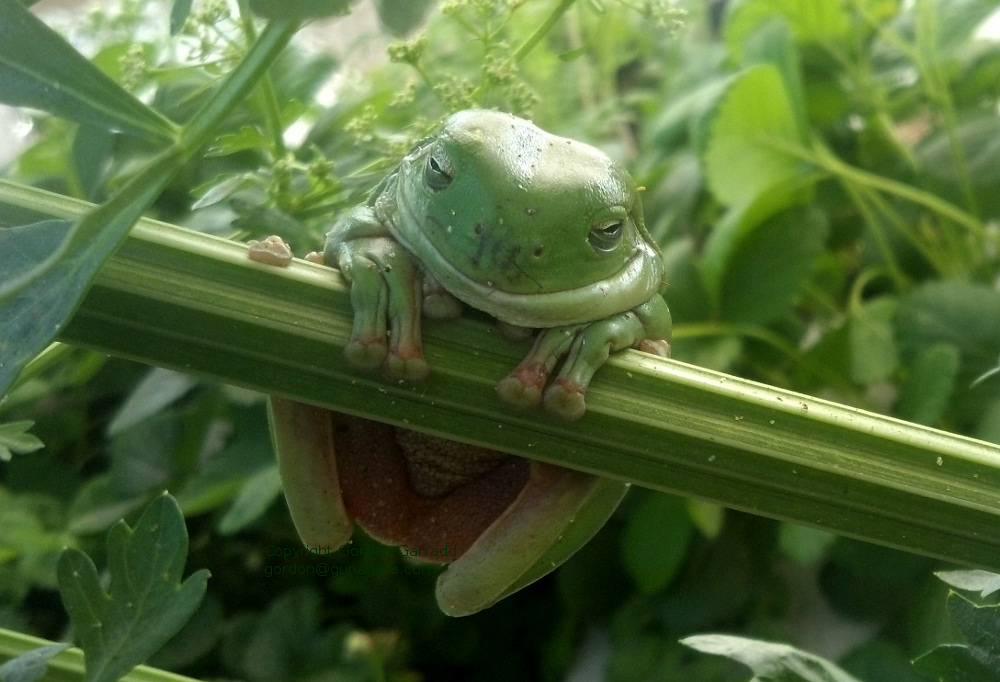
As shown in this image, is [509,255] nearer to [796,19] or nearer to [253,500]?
[253,500]

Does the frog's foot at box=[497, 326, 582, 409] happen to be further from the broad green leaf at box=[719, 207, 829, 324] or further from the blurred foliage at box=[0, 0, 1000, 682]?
the broad green leaf at box=[719, 207, 829, 324]

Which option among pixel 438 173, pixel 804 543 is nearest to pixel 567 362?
pixel 438 173

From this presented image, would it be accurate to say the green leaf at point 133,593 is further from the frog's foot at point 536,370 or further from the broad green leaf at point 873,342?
the broad green leaf at point 873,342

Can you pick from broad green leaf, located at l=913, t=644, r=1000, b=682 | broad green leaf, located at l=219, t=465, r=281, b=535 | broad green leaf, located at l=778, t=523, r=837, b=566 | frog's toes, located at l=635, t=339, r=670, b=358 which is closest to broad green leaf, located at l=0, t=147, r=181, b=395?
frog's toes, located at l=635, t=339, r=670, b=358

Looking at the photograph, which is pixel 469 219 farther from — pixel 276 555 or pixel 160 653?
pixel 160 653

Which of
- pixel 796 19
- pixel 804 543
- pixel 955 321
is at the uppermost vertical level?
pixel 796 19
